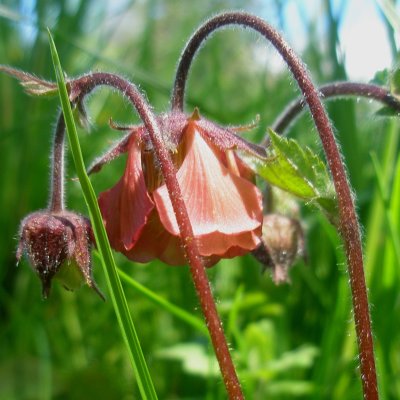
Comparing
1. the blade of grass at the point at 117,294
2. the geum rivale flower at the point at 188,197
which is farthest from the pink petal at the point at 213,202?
the blade of grass at the point at 117,294

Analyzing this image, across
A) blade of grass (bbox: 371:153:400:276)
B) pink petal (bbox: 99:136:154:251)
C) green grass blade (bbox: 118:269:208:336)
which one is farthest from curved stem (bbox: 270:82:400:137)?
green grass blade (bbox: 118:269:208:336)

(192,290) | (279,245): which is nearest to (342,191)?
(279,245)

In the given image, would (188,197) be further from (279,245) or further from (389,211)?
(389,211)

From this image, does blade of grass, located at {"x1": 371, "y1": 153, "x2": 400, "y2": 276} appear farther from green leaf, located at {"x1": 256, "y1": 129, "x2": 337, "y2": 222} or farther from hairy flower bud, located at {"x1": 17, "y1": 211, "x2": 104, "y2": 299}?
hairy flower bud, located at {"x1": 17, "y1": 211, "x2": 104, "y2": 299}

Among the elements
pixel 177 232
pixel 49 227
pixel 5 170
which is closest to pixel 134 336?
pixel 177 232

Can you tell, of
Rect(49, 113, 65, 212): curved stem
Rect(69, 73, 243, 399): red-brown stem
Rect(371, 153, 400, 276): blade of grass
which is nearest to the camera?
Rect(69, 73, 243, 399): red-brown stem

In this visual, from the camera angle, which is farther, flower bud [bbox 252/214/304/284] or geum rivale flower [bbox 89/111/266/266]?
Result: flower bud [bbox 252/214/304/284]
